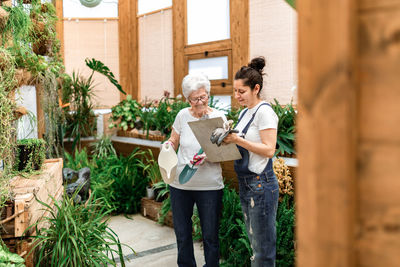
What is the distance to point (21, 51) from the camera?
2.57m

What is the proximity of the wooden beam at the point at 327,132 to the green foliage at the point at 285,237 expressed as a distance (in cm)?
226

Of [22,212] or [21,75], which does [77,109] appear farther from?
[22,212]

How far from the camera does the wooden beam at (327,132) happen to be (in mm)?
511

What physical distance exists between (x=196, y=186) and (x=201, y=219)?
25 cm

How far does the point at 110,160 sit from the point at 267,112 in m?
3.41

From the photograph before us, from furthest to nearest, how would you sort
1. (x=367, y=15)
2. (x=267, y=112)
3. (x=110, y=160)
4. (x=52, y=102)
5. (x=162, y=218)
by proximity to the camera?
1. (x=110, y=160)
2. (x=162, y=218)
3. (x=52, y=102)
4. (x=267, y=112)
5. (x=367, y=15)

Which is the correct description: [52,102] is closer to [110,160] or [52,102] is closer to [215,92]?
[110,160]

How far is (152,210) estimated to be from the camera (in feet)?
14.3

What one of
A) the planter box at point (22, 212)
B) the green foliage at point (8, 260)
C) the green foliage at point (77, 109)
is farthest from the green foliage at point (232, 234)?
the green foliage at point (77, 109)

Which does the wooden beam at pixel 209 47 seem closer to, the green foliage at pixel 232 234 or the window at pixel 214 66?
the window at pixel 214 66

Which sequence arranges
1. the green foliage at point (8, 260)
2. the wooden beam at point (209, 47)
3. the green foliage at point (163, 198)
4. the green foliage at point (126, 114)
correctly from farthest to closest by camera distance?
the green foliage at point (126, 114) → the wooden beam at point (209, 47) → the green foliage at point (163, 198) → the green foliage at point (8, 260)

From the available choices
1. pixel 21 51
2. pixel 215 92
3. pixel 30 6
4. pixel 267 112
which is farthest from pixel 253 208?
pixel 215 92

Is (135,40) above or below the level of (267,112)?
above

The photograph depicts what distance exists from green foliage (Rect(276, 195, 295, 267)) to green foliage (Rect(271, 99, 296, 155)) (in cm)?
59
